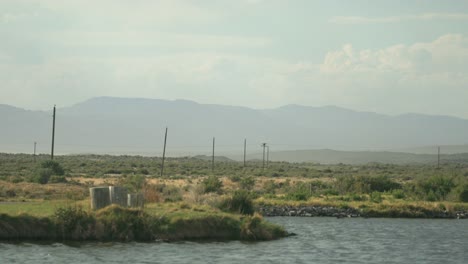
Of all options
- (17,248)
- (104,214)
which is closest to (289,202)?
(104,214)

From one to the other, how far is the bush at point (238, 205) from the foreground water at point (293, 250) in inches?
119

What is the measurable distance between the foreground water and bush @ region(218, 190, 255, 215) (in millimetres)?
3028

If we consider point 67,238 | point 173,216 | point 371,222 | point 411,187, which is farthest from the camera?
point 411,187

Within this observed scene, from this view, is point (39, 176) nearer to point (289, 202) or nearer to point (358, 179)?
point (289, 202)

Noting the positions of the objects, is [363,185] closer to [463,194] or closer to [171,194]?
[463,194]

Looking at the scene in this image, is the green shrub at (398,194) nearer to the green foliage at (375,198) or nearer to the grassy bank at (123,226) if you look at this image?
the green foliage at (375,198)

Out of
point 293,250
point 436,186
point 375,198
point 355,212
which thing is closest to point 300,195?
point 375,198

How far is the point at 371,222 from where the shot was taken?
171 feet

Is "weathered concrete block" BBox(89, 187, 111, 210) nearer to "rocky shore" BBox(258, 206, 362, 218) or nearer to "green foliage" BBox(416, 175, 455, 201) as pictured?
"rocky shore" BBox(258, 206, 362, 218)

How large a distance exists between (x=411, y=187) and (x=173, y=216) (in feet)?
119

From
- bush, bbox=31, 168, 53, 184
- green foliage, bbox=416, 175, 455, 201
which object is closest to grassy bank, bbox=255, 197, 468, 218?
green foliage, bbox=416, 175, 455, 201

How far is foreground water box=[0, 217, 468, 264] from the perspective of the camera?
3375cm

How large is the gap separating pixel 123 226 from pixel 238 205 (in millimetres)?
8722

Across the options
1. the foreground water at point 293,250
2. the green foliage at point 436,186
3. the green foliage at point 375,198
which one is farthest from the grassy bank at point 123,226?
the green foliage at point 436,186
